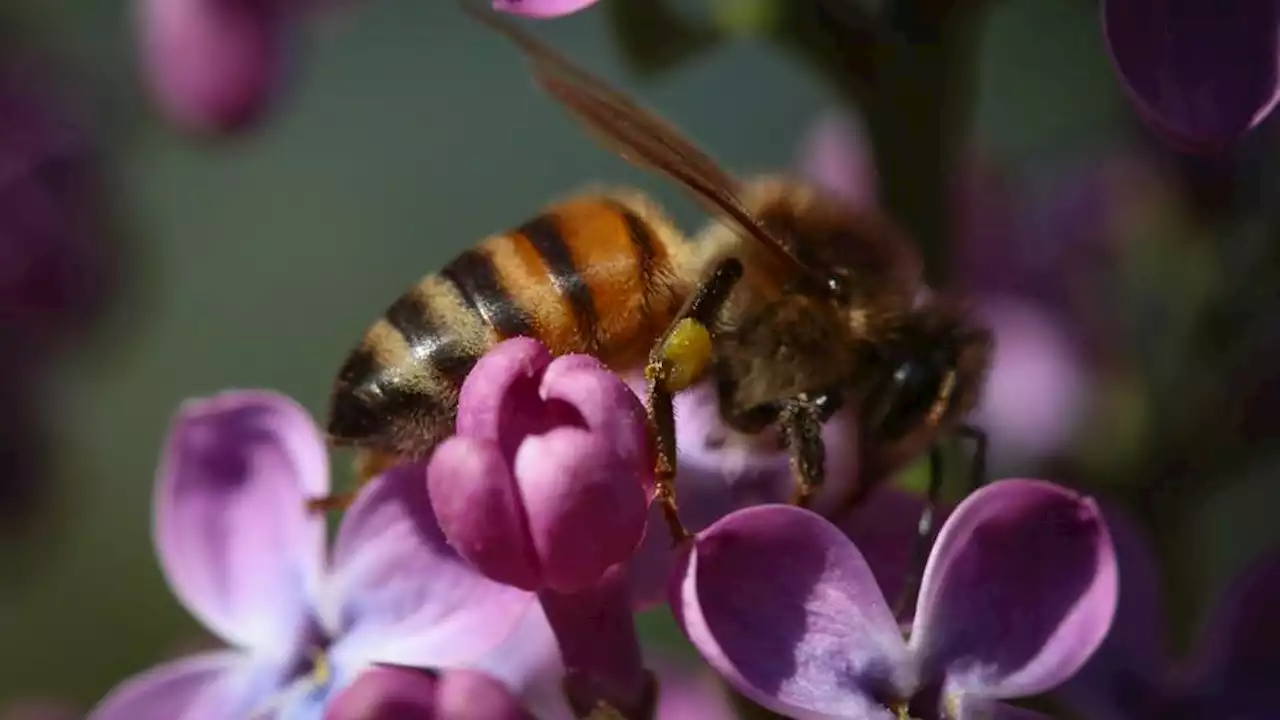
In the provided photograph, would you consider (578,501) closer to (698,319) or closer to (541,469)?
(541,469)

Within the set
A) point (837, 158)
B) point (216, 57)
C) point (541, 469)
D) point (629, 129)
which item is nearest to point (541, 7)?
point (629, 129)

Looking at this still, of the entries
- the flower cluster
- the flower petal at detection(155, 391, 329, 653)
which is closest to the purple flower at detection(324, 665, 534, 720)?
the flower cluster

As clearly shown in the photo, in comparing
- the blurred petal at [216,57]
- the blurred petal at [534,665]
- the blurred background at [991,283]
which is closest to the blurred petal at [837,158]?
the blurred background at [991,283]

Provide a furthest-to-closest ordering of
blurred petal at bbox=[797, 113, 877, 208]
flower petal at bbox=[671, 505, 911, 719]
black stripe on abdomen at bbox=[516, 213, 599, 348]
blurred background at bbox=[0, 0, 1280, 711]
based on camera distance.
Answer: blurred petal at bbox=[797, 113, 877, 208]
blurred background at bbox=[0, 0, 1280, 711]
black stripe on abdomen at bbox=[516, 213, 599, 348]
flower petal at bbox=[671, 505, 911, 719]

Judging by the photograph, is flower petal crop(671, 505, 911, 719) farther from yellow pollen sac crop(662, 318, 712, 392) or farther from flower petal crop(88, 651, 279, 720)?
flower petal crop(88, 651, 279, 720)

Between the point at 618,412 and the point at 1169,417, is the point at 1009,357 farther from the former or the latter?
the point at 618,412

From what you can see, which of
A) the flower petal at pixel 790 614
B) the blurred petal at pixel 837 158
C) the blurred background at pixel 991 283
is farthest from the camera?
the blurred petal at pixel 837 158

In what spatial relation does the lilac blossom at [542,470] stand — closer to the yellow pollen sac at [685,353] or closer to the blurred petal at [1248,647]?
the yellow pollen sac at [685,353]
